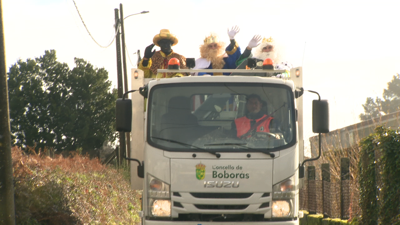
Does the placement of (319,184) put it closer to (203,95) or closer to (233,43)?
(233,43)

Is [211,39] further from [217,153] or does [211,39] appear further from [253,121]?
[217,153]

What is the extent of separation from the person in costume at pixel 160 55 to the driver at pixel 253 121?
8.76 feet

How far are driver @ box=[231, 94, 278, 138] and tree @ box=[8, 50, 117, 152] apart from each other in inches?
1448

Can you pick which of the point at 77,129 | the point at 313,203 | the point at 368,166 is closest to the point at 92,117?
the point at 77,129

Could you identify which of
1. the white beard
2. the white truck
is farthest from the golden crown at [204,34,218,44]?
the white truck

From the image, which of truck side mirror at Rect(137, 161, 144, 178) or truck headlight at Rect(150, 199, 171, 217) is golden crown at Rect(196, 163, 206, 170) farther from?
truck side mirror at Rect(137, 161, 144, 178)

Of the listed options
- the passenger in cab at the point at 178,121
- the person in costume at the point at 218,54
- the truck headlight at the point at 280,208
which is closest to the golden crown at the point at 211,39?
the person in costume at the point at 218,54

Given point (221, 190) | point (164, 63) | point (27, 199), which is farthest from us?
point (164, 63)

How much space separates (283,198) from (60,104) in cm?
4112

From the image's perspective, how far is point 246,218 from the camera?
696 centimetres

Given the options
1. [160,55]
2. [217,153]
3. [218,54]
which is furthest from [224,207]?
[160,55]

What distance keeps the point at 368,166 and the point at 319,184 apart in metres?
3.97

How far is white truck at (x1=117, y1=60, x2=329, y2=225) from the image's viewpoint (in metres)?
6.87

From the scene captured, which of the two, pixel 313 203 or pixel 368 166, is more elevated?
pixel 368 166
